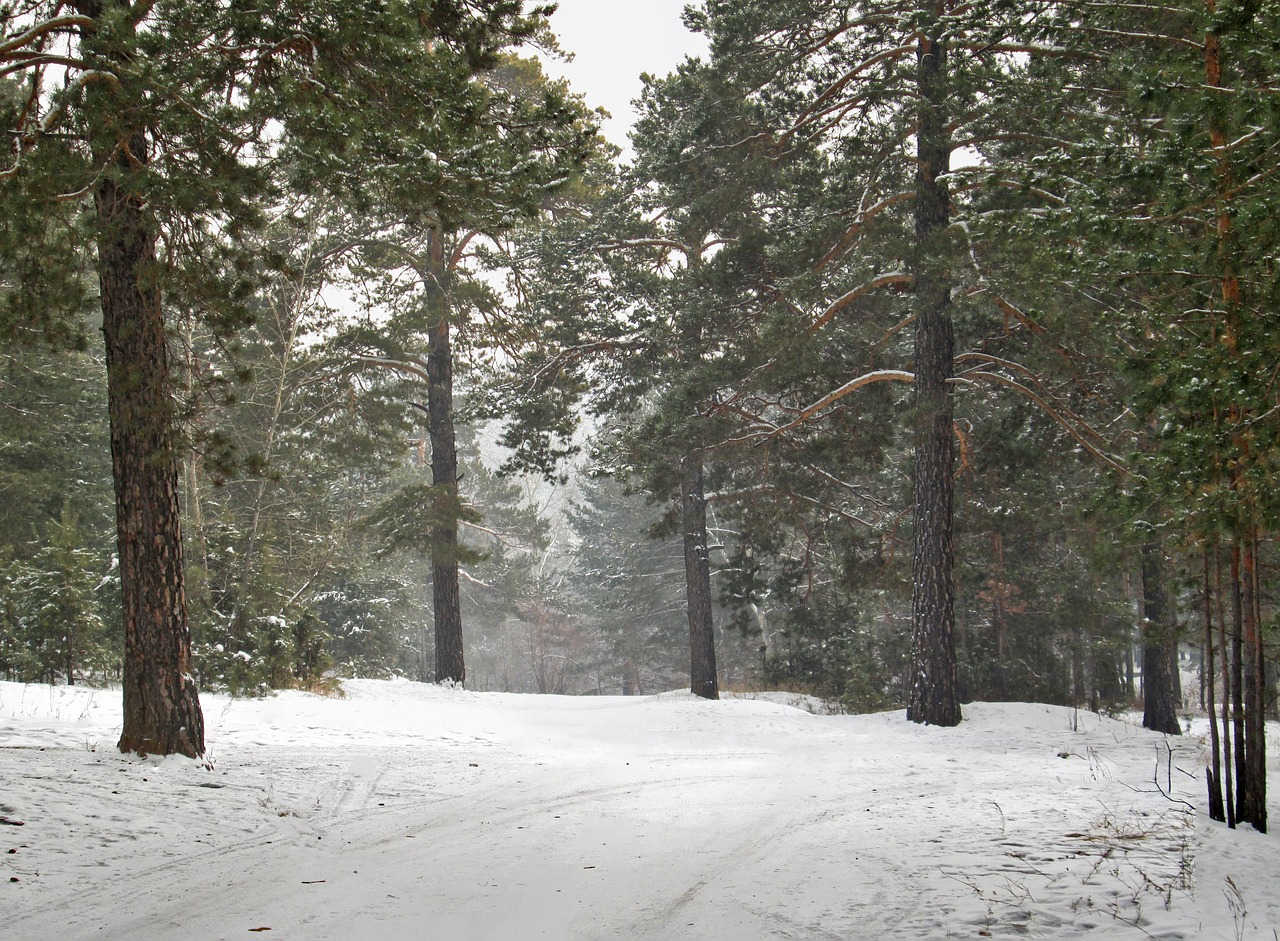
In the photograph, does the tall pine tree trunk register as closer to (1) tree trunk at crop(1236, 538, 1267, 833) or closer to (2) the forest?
(2) the forest

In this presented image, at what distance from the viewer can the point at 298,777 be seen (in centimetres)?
764

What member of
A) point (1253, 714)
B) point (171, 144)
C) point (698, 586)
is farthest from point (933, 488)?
point (171, 144)

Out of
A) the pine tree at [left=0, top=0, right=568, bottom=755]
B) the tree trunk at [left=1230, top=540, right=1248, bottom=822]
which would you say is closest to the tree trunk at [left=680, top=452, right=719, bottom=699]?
the pine tree at [left=0, top=0, right=568, bottom=755]

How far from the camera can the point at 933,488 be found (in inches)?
505

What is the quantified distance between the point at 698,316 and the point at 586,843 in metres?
9.99

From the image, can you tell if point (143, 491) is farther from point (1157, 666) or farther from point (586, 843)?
point (1157, 666)

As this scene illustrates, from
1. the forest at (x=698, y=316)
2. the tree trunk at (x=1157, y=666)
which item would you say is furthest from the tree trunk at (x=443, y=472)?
the tree trunk at (x=1157, y=666)

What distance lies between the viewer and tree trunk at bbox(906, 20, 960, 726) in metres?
12.5

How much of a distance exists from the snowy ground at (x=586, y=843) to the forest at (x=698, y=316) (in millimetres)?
1055

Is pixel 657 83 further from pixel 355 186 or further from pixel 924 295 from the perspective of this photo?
pixel 355 186

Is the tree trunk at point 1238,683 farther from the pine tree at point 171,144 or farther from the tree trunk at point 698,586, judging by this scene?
the tree trunk at point 698,586

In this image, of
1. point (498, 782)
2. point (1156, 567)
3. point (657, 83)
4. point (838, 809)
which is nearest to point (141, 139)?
point (498, 782)

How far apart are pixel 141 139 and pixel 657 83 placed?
10.4 meters

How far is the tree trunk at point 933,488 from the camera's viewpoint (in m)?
12.5
